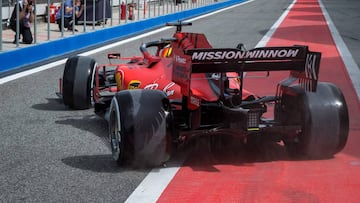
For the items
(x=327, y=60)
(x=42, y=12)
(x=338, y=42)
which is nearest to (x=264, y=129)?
(x=327, y=60)

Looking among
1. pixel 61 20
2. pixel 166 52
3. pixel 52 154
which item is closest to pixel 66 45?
pixel 61 20

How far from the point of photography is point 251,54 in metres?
6.28

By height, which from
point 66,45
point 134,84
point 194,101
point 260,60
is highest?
point 260,60

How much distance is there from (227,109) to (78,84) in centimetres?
292

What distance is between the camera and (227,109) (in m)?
6.39

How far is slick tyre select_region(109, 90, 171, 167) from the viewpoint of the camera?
5.99 metres

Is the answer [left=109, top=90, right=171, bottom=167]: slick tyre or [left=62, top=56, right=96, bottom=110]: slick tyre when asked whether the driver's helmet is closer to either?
[left=62, top=56, right=96, bottom=110]: slick tyre

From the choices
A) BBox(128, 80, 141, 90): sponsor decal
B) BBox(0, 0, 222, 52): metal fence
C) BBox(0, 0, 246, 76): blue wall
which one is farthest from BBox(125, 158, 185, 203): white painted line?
BBox(0, 0, 222, 52): metal fence

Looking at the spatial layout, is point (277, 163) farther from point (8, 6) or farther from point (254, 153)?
point (8, 6)

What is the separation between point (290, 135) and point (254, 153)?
0.49 metres

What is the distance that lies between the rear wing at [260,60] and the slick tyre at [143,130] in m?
0.46

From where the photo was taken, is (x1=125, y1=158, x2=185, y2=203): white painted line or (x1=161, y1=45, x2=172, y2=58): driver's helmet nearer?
(x1=125, y1=158, x2=185, y2=203): white painted line

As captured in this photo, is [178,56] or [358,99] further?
[358,99]

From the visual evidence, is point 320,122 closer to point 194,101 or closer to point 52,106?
point 194,101
